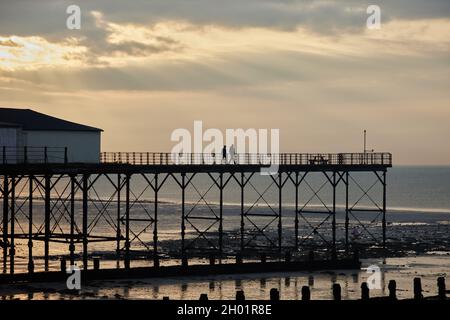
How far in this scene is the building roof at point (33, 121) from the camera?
51.7 metres

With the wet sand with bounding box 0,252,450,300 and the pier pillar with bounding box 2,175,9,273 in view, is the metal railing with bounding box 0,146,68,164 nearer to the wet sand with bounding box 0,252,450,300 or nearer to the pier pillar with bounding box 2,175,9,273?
the pier pillar with bounding box 2,175,9,273

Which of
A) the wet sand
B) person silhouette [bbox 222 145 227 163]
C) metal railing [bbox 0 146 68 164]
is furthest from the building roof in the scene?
the wet sand

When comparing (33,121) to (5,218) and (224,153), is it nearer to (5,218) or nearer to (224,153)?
(5,218)

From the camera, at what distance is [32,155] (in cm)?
5075

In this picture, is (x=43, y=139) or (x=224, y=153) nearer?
(x=43, y=139)

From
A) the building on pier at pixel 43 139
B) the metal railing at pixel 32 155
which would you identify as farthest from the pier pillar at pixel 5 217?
the building on pier at pixel 43 139

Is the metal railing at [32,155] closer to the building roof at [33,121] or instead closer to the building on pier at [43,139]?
the building on pier at [43,139]

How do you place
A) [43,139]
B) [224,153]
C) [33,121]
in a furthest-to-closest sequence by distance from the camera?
[224,153] → [33,121] → [43,139]

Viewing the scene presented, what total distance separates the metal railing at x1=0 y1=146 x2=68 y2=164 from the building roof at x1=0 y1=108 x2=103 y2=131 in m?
1.20

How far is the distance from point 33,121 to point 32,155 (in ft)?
9.14

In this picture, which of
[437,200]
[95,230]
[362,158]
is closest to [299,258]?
[362,158]

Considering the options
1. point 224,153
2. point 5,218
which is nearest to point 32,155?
point 5,218
